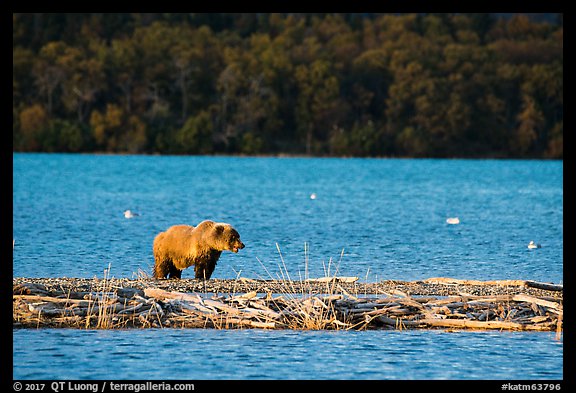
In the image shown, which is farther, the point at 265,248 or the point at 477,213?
the point at 477,213

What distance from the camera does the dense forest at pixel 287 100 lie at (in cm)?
12088

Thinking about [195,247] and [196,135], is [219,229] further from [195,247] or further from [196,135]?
[196,135]

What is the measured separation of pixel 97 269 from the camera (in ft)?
73.3

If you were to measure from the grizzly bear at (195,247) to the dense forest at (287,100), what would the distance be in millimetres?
100139

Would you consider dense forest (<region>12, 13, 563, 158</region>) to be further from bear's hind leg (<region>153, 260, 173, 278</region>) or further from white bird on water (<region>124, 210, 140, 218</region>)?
bear's hind leg (<region>153, 260, 173, 278</region>)

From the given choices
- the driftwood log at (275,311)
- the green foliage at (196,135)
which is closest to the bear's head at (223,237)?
the driftwood log at (275,311)

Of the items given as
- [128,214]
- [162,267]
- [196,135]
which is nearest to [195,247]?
[162,267]

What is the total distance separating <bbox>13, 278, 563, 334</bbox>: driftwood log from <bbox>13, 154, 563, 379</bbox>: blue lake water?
0.74 feet

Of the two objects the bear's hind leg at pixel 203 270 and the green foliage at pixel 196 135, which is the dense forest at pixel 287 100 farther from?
the bear's hind leg at pixel 203 270

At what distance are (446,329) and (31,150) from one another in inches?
4383

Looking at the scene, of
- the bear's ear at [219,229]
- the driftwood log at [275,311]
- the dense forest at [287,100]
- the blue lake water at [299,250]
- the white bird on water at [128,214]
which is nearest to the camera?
the blue lake water at [299,250]

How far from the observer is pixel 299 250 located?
90.4ft
